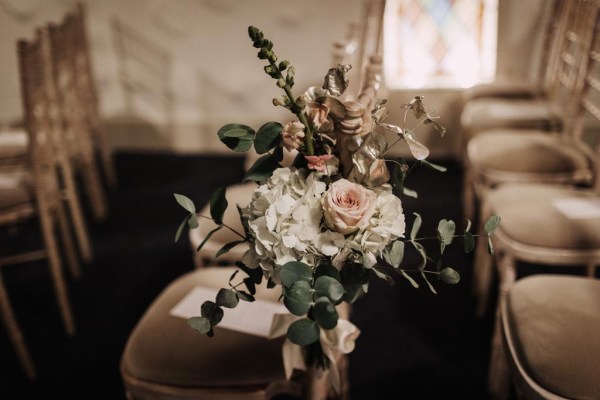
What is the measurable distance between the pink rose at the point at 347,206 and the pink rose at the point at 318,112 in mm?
98

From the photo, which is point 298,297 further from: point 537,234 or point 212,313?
point 537,234

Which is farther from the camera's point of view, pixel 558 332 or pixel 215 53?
pixel 215 53

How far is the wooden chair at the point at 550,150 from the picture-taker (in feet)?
6.57

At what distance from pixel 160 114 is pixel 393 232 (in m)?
3.13

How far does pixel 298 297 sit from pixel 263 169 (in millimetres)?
228

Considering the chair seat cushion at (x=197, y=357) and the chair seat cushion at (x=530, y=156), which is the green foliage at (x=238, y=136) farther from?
the chair seat cushion at (x=530, y=156)

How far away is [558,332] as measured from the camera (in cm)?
114

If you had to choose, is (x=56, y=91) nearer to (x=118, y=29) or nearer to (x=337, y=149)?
(x=118, y=29)

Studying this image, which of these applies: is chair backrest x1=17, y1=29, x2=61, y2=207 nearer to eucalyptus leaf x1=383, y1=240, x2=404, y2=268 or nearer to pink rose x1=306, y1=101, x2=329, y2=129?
pink rose x1=306, y1=101, x2=329, y2=129

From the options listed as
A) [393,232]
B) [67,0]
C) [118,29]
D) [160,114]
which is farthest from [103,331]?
[67,0]

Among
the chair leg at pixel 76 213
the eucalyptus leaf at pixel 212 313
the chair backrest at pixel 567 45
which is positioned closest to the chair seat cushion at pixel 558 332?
the eucalyptus leaf at pixel 212 313

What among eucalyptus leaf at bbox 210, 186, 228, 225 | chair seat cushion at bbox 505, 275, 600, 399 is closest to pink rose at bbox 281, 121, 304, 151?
eucalyptus leaf at bbox 210, 186, 228, 225

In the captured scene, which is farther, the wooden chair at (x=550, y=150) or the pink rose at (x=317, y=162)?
the wooden chair at (x=550, y=150)

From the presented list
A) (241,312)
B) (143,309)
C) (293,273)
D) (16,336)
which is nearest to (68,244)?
(143,309)
